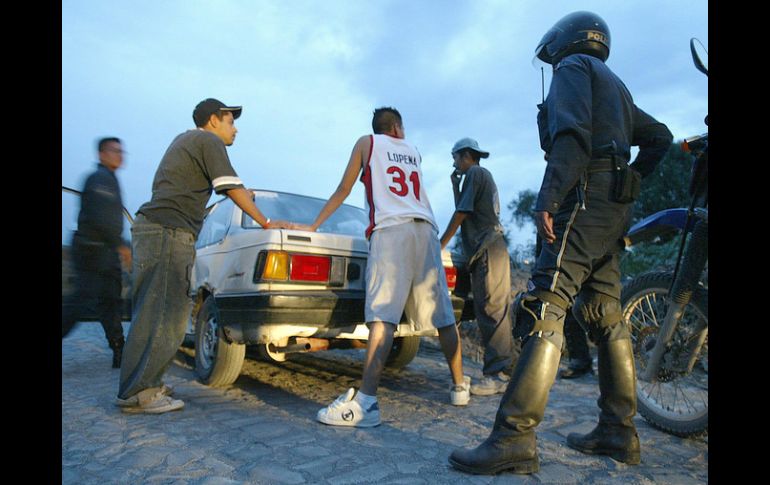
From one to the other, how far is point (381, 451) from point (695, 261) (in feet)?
6.37

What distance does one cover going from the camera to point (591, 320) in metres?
2.59

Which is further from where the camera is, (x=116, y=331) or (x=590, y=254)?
(x=116, y=331)

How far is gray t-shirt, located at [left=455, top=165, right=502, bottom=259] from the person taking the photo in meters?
4.26

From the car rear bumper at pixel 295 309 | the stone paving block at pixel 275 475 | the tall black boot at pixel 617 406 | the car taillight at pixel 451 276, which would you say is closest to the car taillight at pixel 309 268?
the car rear bumper at pixel 295 309

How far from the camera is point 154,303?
332 centimetres

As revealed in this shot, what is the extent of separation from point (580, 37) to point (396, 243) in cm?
153

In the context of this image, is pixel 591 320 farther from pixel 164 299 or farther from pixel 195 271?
pixel 195 271

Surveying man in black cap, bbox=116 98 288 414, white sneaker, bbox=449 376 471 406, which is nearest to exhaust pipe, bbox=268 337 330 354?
man in black cap, bbox=116 98 288 414

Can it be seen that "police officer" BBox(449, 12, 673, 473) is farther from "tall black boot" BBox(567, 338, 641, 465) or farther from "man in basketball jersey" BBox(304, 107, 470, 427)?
"man in basketball jersey" BBox(304, 107, 470, 427)
